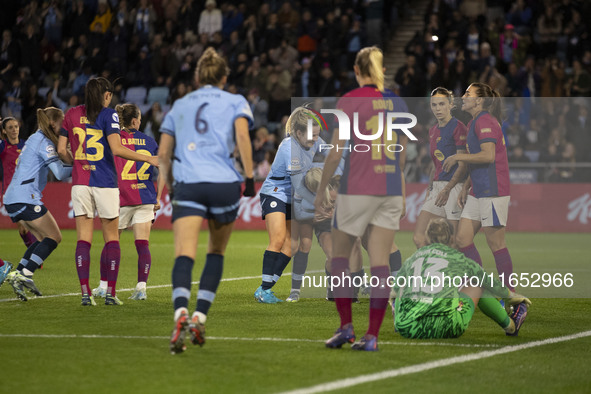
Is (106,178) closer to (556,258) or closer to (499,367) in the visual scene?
(499,367)

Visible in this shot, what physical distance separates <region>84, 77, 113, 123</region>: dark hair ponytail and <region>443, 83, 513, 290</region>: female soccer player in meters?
3.58

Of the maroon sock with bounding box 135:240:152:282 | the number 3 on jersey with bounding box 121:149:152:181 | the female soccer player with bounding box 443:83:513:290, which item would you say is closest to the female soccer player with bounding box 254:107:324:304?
the maroon sock with bounding box 135:240:152:282

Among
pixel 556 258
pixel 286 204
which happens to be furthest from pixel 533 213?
pixel 286 204

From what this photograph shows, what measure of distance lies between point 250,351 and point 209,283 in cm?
59

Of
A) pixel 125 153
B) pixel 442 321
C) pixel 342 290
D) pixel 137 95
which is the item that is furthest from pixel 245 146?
pixel 137 95

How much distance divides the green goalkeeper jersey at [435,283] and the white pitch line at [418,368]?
57cm

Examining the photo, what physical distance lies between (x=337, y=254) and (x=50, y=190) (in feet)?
55.4

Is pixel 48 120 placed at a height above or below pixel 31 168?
above

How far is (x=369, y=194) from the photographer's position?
24.1 ft

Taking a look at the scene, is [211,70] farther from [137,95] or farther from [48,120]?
[137,95]

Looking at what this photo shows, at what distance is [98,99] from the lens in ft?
32.7

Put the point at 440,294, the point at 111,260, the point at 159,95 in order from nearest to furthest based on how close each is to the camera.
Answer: the point at 440,294 < the point at 111,260 < the point at 159,95

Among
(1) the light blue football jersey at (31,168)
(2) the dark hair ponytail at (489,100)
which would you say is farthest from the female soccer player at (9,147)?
(2) the dark hair ponytail at (489,100)

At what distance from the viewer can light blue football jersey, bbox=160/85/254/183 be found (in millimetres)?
7301
